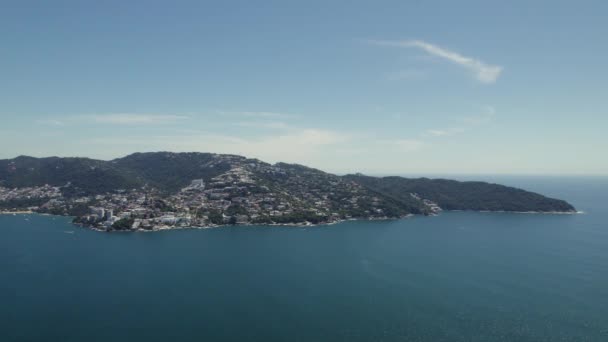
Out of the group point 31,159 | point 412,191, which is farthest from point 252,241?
point 31,159

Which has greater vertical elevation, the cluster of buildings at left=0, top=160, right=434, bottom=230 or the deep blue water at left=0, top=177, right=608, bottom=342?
the cluster of buildings at left=0, top=160, right=434, bottom=230

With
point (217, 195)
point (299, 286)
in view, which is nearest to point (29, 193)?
point (217, 195)

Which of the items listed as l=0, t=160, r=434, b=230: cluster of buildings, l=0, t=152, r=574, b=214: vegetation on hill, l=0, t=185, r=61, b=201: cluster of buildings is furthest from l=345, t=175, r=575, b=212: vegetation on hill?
l=0, t=185, r=61, b=201: cluster of buildings

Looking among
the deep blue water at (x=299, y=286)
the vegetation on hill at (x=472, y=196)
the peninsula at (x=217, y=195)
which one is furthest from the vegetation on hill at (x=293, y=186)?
the deep blue water at (x=299, y=286)

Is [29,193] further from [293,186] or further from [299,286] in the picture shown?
[299,286]

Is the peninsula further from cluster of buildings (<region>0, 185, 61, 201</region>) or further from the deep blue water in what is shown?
the deep blue water
